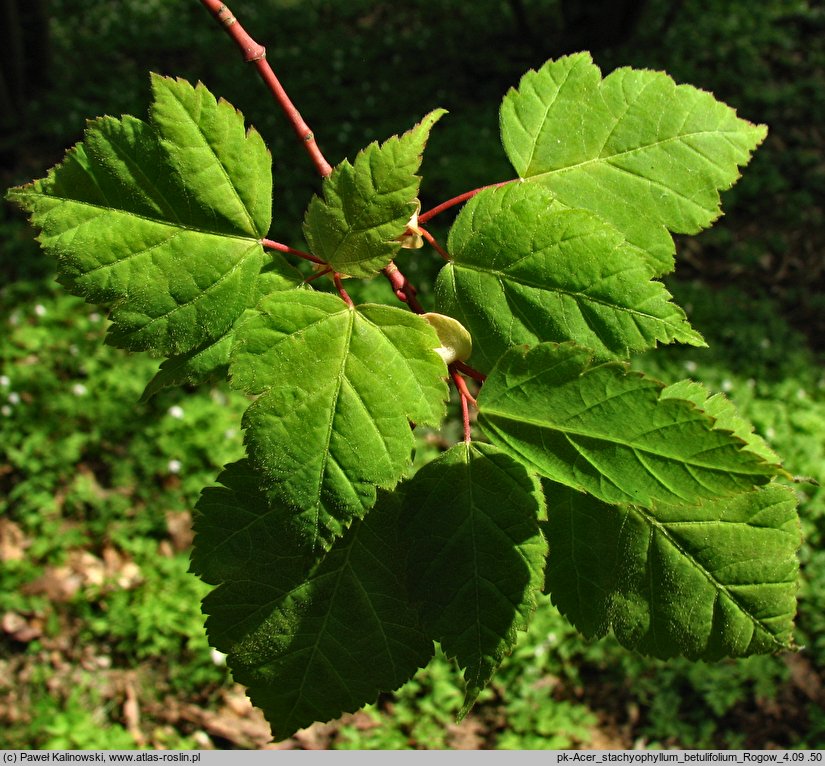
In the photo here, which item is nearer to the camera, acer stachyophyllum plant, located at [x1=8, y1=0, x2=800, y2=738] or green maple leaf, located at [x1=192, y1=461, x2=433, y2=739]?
acer stachyophyllum plant, located at [x1=8, y1=0, x2=800, y2=738]

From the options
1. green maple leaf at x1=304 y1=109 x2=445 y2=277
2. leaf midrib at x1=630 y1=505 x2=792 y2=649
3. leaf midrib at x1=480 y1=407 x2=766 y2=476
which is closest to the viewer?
leaf midrib at x1=480 y1=407 x2=766 y2=476

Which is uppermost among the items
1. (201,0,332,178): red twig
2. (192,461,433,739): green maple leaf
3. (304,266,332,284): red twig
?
(201,0,332,178): red twig

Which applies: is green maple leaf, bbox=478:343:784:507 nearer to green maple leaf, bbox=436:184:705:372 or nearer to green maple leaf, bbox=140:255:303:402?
green maple leaf, bbox=436:184:705:372

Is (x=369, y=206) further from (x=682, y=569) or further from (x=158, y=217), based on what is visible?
(x=682, y=569)

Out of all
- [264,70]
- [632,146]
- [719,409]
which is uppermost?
[264,70]

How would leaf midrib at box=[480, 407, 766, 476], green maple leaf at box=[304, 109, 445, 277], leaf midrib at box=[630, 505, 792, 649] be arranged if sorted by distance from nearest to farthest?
leaf midrib at box=[480, 407, 766, 476], green maple leaf at box=[304, 109, 445, 277], leaf midrib at box=[630, 505, 792, 649]

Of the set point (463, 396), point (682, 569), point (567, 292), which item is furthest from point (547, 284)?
point (682, 569)

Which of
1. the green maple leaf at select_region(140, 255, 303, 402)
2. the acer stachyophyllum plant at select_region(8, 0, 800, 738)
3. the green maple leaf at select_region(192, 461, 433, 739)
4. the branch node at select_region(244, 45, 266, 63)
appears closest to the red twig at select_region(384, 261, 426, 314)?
the acer stachyophyllum plant at select_region(8, 0, 800, 738)

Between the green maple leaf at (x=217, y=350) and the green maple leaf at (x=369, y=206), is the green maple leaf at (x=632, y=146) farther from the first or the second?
the green maple leaf at (x=217, y=350)

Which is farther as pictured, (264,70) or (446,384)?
(264,70)
